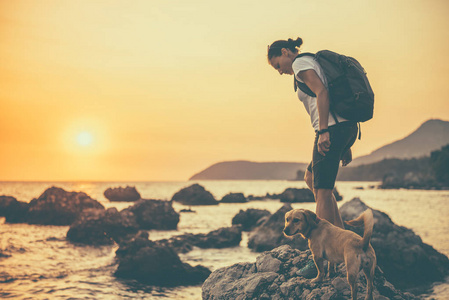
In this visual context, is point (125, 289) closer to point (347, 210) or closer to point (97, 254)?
point (97, 254)

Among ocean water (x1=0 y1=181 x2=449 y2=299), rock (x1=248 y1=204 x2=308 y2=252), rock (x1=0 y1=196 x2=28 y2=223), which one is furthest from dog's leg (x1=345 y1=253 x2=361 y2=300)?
rock (x1=0 y1=196 x2=28 y2=223)

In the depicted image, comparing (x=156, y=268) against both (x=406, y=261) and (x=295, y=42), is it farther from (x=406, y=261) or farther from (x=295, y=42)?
(x=295, y=42)

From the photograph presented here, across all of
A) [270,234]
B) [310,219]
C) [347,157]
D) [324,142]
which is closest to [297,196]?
[270,234]

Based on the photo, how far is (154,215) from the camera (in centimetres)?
2644

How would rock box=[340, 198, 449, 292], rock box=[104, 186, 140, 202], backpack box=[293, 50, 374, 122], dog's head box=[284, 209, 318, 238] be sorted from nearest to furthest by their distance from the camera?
backpack box=[293, 50, 374, 122] < dog's head box=[284, 209, 318, 238] < rock box=[340, 198, 449, 292] < rock box=[104, 186, 140, 202]

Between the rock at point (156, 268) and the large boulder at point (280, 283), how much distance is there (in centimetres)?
593

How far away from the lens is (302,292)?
4691 mm

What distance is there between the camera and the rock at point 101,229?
1933cm

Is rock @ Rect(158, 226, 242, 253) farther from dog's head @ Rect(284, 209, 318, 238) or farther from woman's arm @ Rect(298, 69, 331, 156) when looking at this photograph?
woman's arm @ Rect(298, 69, 331, 156)

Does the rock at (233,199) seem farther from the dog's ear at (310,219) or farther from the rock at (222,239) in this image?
the dog's ear at (310,219)

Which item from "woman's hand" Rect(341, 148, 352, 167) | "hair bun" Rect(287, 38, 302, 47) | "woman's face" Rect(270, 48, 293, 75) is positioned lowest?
"woman's hand" Rect(341, 148, 352, 167)

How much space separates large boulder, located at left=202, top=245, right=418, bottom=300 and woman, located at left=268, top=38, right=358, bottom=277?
76cm

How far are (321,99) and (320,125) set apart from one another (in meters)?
0.28

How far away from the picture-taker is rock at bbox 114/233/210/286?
11.4 meters
